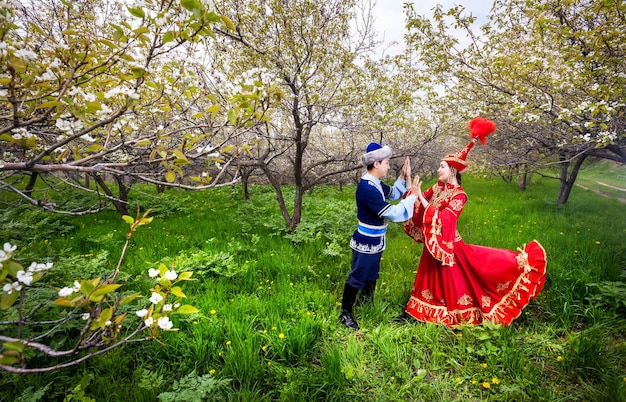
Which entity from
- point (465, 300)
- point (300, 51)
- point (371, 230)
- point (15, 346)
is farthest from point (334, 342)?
point (300, 51)

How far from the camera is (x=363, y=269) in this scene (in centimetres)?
339

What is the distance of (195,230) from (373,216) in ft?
15.9

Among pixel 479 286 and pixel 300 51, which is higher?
pixel 300 51

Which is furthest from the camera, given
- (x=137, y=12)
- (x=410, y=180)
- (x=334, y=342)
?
(x=410, y=180)

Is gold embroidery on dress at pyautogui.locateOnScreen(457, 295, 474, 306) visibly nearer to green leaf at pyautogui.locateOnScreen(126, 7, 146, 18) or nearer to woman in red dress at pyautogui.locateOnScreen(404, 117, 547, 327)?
woman in red dress at pyautogui.locateOnScreen(404, 117, 547, 327)

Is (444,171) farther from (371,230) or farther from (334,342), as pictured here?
(334,342)

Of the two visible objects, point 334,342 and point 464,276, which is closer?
point 334,342

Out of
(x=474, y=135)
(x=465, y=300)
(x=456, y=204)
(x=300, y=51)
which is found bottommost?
(x=465, y=300)

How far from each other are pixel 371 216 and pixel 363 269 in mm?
603

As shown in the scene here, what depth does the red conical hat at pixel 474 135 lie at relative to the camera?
10.4 feet

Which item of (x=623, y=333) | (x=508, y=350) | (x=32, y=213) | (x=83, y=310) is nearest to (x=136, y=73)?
(x=83, y=310)

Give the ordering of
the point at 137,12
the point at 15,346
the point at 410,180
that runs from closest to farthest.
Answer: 1. the point at 15,346
2. the point at 137,12
3. the point at 410,180

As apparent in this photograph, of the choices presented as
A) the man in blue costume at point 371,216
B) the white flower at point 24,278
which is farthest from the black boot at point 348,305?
the white flower at point 24,278

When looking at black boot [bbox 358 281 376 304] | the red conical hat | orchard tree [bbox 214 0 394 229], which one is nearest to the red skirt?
black boot [bbox 358 281 376 304]
